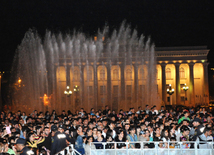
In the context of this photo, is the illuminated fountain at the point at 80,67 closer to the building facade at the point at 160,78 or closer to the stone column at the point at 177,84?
the building facade at the point at 160,78

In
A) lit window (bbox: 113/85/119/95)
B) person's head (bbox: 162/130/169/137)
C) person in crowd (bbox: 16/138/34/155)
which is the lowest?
person's head (bbox: 162/130/169/137)

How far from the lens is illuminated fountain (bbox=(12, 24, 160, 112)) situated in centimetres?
3738

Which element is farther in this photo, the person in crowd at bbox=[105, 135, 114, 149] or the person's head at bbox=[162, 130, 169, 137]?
the person's head at bbox=[162, 130, 169, 137]

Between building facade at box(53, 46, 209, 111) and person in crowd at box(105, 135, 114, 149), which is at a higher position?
building facade at box(53, 46, 209, 111)

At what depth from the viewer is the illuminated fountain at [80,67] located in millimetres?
37375

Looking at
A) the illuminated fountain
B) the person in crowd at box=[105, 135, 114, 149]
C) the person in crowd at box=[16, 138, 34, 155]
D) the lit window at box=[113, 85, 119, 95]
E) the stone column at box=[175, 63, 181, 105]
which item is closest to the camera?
the person in crowd at box=[16, 138, 34, 155]

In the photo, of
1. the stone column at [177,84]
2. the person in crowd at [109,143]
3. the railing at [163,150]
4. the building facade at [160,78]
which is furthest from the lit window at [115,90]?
the railing at [163,150]

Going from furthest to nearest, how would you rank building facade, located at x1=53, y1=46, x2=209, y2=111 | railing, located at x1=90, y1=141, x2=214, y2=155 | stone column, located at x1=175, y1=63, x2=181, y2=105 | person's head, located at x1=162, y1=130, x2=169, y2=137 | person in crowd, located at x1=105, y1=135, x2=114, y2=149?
stone column, located at x1=175, y1=63, x2=181, y2=105 → building facade, located at x1=53, y1=46, x2=209, y2=111 → person's head, located at x1=162, y1=130, x2=169, y2=137 → person in crowd, located at x1=105, y1=135, x2=114, y2=149 → railing, located at x1=90, y1=141, x2=214, y2=155

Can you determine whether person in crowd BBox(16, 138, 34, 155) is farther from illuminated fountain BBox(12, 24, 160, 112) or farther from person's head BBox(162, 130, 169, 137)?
illuminated fountain BBox(12, 24, 160, 112)

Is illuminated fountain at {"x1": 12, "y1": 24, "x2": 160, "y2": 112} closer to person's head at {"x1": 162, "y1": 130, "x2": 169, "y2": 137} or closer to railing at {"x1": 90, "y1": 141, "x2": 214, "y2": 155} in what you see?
person's head at {"x1": 162, "y1": 130, "x2": 169, "y2": 137}

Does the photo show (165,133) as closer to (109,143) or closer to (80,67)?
(109,143)

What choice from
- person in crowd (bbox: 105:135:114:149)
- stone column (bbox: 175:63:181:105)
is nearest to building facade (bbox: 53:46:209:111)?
stone column (bbox: 175:63:181:105)

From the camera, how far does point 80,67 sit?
2018 inches

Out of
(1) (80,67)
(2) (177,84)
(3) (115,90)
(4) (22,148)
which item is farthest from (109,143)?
(3) (115,90)
